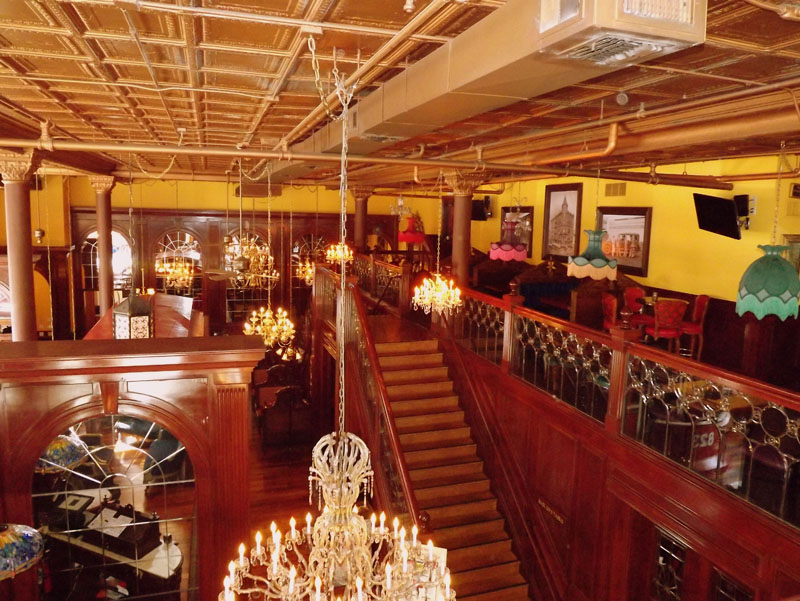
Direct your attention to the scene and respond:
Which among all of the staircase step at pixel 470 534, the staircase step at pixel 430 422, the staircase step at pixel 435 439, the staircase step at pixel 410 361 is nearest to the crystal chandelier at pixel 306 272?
the staircase step at pixel 410 361

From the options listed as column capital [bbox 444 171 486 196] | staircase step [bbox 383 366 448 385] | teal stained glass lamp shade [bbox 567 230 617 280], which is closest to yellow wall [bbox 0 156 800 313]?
column capital [bbox 444 171 486 196]

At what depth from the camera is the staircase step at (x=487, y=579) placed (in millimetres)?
7172

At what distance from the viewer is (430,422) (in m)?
8.72

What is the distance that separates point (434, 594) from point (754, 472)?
3.56 metres

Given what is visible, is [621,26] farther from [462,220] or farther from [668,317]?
[462,220]

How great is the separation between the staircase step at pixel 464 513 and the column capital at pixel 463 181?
4.96 metres

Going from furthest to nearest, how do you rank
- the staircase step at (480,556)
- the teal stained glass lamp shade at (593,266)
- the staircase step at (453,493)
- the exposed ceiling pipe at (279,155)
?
1. the staircase step at (453,493)
2. the staircase step at (480,556)
3. the teal stained glass lamp shade at (593,266)
4. the exposed ceiling pipe at (279,155)

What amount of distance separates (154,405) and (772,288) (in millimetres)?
4997

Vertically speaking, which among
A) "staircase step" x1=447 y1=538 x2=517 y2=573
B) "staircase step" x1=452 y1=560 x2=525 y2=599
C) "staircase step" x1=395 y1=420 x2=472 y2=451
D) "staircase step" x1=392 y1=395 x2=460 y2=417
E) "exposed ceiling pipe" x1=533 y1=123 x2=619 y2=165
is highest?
"exposed ceiling pipe" x1=533 y1=123 x2=619 y2=165

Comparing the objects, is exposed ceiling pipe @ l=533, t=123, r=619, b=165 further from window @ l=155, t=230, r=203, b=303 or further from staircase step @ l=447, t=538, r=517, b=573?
window @ l=155, t=230, r=203, b=303

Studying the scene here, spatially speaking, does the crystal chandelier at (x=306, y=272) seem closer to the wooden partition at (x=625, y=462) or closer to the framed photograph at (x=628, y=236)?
the wooden partition at (x=625, y=462)

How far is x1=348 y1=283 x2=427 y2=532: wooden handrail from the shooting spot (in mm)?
6249

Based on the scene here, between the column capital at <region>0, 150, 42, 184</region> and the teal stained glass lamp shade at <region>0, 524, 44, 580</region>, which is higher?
the column capital at <region>0, 150, 42, 184</region>

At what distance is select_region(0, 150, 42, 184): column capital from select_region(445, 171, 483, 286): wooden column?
6.01m
